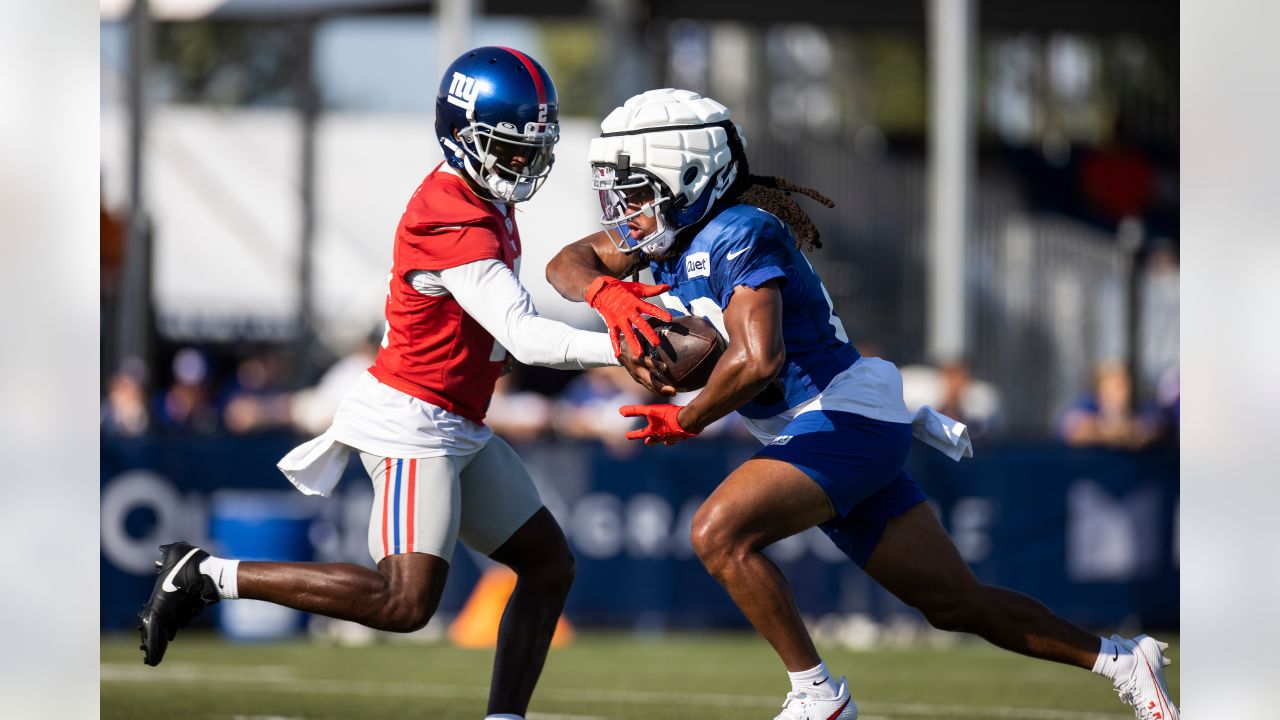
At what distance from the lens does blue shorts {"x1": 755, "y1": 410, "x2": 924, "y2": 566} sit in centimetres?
492

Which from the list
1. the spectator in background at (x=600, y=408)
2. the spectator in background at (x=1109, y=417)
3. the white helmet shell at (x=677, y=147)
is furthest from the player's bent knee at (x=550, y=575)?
the spectator in background at (x=1109, y=417)

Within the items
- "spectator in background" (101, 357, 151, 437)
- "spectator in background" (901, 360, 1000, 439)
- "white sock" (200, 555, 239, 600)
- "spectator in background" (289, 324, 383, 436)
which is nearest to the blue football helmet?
"white sock" (200, 555, 239, 600)

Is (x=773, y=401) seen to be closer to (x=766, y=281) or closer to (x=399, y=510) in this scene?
(x=766, y=281)

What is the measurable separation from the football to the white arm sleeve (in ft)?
0.49

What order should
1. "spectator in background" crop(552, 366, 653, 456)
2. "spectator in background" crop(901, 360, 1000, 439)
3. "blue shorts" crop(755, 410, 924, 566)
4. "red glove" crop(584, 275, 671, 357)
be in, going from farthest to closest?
"spectator in background" crop(552, 366, 653, 456) < "spectator in background" crop(901, 360, 1000, 439) < "blue shorts" crop(755, 410, 924, 566) < "red glove" crop(584, 275, 671, 357)

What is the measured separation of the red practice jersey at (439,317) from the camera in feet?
16.5

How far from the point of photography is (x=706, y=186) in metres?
5.05

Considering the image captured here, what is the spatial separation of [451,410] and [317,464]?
507 mm

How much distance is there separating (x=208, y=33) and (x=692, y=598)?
3109cm

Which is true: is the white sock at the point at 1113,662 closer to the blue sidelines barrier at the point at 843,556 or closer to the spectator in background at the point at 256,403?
the blue sidelines barrier at the point at 843,556

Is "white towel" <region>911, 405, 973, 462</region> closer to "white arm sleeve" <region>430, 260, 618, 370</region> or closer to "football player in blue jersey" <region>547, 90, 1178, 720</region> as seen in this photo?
"football player in blue jersey" <region>547, 90, 1178, 720</region>

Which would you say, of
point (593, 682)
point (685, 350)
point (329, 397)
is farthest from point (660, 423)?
point (329, 397)

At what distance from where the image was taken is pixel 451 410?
5.21 m

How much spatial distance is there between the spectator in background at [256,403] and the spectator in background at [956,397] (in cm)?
487
